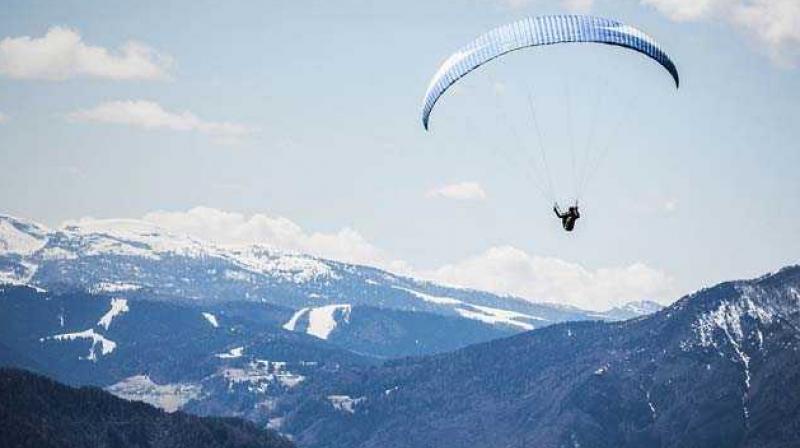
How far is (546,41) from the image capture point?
3445 inches

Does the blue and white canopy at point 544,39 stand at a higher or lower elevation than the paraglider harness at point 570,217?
higher

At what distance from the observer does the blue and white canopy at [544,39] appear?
87.9m

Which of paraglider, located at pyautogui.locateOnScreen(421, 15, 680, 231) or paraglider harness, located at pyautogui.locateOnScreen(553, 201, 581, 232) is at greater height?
paraglider, located at pyautogui.locateOnScreen(421, 15, 680, 231)

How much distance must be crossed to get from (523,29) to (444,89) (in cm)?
961

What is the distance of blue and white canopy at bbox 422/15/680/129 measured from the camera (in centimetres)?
8788

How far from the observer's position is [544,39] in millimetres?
87438

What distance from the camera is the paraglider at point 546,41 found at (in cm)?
8794

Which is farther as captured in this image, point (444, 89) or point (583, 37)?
point (444, 89)

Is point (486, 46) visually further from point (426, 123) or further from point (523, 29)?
point (426, 123)

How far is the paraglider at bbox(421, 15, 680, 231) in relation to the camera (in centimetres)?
8794

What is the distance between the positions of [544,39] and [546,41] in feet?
0.78

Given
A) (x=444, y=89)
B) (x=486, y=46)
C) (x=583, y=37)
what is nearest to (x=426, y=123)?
(x=444, y=89)

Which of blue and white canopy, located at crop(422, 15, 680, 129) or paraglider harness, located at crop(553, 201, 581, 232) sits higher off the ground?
blue and white canopy, located at crop(422, 15, 680, 129)

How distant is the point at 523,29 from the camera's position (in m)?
88.9
